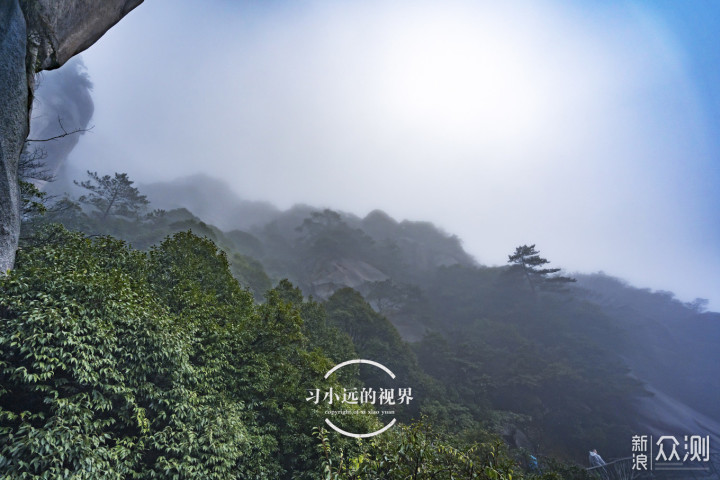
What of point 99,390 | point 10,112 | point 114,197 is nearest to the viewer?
point 99,390

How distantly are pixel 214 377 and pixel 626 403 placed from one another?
134 feet

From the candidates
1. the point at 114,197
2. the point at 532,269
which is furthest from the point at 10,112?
the point at 532,269

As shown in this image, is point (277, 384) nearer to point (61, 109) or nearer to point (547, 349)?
point (547, 349)

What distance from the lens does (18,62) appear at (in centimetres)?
777

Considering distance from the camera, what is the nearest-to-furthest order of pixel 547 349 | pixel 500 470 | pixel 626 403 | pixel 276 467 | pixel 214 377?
1. pixel 500 470
2. pixel 276 467
3. pixel 214 377
4. pixel 626 403
5. pixel 547 349

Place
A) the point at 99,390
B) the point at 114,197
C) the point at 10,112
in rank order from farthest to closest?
the point at 114,197 < the point at 10,112 < the point at 99,390

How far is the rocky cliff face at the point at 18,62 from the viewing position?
750cm

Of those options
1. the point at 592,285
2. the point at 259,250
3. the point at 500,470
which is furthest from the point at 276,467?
the point at 592,285

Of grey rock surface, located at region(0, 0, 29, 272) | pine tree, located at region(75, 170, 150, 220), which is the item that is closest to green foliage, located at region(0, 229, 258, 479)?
grey rock surface, located at region(0, 0, 29, 272)

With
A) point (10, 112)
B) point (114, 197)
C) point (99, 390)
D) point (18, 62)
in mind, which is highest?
point (114, 197)

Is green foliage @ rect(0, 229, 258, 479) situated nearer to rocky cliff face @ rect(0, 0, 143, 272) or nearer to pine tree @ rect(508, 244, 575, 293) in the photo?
rocky cliff face @ rect(0, 0, 143, 272)

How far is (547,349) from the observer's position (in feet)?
122

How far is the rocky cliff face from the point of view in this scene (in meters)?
7.50

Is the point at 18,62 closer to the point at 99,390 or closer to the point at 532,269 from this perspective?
the point at 99,390
